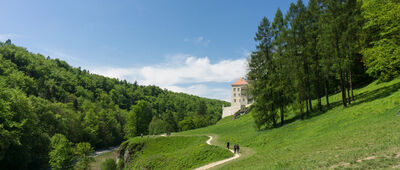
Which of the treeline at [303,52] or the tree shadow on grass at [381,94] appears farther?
the treeline at [303,52]

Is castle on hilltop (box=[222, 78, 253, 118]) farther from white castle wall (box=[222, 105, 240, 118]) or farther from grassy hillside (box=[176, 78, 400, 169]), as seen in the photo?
grassy hillside (box=[176, 78, 400, 169])

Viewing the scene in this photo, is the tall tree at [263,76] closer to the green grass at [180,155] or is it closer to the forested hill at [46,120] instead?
the green grass at [180,155]

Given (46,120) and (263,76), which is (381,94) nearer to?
(263,76)

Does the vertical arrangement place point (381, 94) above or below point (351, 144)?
above

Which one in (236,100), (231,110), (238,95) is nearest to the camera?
(231,110)

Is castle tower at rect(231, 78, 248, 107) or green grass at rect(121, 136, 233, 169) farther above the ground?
castle tower at rect(231, 78, 248, 107)

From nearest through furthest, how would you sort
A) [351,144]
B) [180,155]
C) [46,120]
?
[351,144] < [180,155] < [46,120]

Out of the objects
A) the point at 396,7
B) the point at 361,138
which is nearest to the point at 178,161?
the point at 361,138

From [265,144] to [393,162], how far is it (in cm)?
1996

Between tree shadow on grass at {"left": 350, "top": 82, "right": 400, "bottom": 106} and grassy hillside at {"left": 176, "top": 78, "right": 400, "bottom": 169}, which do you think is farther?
tree shadow on grass at {"left": 350, "top": 82, "right": 400, "bottom": 106}

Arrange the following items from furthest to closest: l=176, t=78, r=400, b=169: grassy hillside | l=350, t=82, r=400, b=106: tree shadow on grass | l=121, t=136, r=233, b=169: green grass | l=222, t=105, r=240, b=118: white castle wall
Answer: l=222, t=105, r=240, b=118: white castle wall < l=121, t=136, r=233, b=169: green grass < l=350, t=82, r=400, b=106: tree shadow on grass < l=176, t=78, r=400, b=169: grassy hillside

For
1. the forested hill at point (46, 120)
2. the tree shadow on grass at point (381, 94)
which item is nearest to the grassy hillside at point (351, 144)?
the tree shadow on grass at point (381, 94)

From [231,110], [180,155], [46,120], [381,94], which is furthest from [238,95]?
[46,120]

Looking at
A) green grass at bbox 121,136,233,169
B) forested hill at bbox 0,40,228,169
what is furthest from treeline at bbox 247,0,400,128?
forested hill at bbox 0,40,228,169
